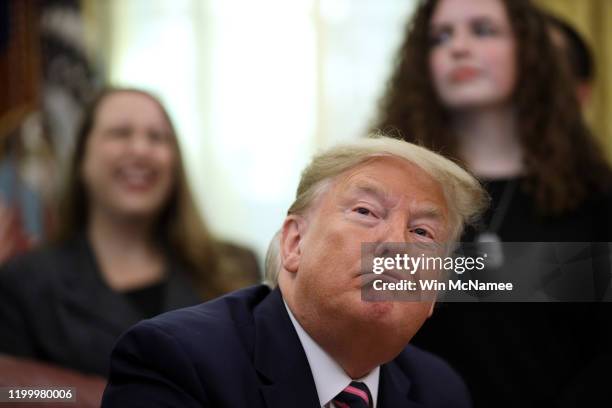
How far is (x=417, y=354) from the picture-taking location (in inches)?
56.1

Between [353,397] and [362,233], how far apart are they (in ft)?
0.84

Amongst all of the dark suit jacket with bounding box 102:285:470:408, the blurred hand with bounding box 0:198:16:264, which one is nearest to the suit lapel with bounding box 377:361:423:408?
the dark suit jacket with bounding box 102:285:470:408

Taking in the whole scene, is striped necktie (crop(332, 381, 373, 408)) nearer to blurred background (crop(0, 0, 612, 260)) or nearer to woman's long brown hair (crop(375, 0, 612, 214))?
woman's long brown hair (crop(375, 0, 612, 214))

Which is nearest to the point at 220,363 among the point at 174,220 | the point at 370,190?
the point at 370,190

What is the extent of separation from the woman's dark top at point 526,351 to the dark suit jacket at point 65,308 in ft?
2.36

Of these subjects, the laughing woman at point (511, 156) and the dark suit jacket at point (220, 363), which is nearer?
the dark suit jacket at point (220, 363)

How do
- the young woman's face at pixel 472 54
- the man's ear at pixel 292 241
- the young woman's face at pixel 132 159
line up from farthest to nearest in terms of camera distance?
the young woman's face at pixel 132 159 < the young woman's face at pixel 472 54 < the man's ear at pixel 292 241

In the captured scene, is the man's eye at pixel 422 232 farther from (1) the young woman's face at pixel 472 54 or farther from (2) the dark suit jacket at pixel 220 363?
(1) the young woman's face at pixel 472 54

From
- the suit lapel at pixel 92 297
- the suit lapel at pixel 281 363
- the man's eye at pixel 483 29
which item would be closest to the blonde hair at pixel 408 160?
the suit lapel at pixel 281 363

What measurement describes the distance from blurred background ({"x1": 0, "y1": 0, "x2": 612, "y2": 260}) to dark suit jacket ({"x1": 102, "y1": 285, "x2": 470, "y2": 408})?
7.47 ft

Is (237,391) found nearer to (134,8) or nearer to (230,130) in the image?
(230,130)

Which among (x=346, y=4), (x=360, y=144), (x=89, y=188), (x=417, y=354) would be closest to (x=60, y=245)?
(x=89, y=188)

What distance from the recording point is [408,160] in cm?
110

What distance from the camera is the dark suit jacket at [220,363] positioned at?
111cm
